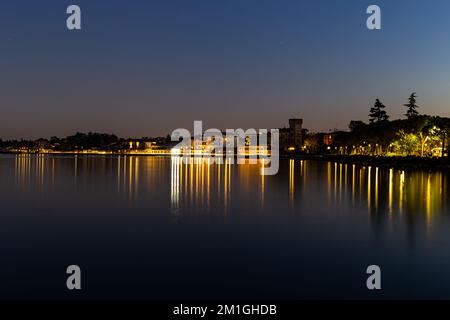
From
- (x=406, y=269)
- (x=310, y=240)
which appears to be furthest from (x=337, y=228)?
(x=406, y=269)

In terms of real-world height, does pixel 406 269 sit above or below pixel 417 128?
below

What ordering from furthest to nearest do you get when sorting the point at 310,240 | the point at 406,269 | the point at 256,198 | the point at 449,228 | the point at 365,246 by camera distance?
the point at 256,198, the point at 449,228, the point at 310,240, the point at 365,246, the point at 406,269

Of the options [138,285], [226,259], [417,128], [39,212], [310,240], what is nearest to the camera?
[138,285]

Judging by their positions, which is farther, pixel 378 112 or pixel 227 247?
pixel 378 112

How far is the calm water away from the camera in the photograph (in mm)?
11891

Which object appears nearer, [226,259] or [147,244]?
[226,259]

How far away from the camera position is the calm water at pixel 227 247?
11.9m

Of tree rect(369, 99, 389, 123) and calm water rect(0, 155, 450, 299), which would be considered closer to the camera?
calm water rect(0, 155, 450, 299)

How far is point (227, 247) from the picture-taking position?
16797mm

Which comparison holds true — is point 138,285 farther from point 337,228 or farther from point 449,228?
point 449,228

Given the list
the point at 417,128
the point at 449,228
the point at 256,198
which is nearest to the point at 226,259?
the point at 449,228

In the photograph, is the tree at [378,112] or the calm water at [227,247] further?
the tree at [378,112]

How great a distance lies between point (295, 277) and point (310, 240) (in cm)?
541
